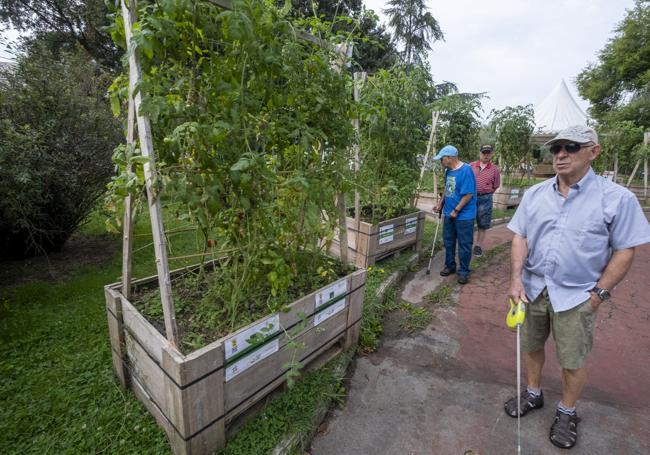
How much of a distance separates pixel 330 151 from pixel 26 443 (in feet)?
8.53

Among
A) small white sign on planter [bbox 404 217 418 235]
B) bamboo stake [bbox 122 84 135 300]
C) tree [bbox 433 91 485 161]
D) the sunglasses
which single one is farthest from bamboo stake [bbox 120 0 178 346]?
tree [bbox 433 91 485 161]

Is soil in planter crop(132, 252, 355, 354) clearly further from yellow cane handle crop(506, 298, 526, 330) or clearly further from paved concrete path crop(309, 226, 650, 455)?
yellow cane handle crop(506, 298, 526, 330)

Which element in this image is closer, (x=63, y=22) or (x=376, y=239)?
(x=376, y=239)

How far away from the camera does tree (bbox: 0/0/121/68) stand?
1459 cm

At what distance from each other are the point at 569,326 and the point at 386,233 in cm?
274

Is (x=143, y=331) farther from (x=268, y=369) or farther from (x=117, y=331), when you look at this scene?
(x=268, y=369)

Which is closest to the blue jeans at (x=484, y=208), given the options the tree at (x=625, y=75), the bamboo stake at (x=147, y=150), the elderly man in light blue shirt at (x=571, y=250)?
the elderly man in light blue shirt at (x=571, y=250)

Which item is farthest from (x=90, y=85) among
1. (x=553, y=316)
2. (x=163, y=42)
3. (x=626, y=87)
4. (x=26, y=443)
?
(x=626, y=87)

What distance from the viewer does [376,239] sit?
4.45 meters

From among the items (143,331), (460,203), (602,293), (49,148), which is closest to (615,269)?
(602,293)

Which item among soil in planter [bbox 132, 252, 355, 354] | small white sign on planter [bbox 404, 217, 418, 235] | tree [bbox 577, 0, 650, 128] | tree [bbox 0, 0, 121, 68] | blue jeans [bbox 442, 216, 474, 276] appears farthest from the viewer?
tree [bbox 577, 0, 650, 128]

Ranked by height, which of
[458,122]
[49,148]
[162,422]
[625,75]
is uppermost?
[625,75]

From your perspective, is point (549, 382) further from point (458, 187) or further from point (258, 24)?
point (258, 24)

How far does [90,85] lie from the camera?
4586mm
